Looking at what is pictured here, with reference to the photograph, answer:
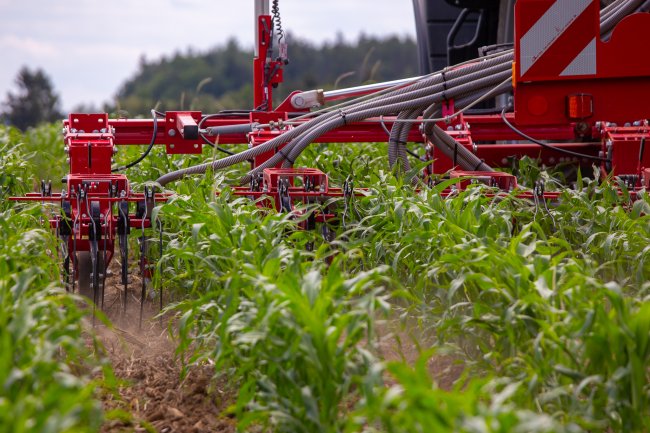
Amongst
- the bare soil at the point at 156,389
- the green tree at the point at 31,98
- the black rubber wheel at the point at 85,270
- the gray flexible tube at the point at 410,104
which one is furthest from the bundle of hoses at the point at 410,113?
the green tree at the point at 31,98

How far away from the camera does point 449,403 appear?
226cm

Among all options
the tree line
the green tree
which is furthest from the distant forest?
the green tree

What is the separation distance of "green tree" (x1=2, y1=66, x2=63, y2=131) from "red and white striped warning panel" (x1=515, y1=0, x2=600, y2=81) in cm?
2406

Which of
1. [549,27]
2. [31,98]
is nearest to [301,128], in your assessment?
[549,27]

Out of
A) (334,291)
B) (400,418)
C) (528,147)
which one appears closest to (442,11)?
(528,147)

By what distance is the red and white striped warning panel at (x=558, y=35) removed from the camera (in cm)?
471

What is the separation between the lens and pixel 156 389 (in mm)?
3771

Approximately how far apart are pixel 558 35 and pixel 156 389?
2365 mm

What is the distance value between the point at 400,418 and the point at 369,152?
18.0 feet

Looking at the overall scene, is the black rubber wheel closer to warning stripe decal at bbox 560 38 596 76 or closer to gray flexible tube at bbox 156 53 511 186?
gray flexible tube at bbox 156 53 511 186

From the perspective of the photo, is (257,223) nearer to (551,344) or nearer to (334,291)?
(334,291)

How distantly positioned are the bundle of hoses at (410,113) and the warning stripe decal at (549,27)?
689 millimetres

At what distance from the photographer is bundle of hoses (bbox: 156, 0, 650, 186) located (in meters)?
5.41

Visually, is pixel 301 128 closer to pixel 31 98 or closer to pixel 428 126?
pixel 428 126
